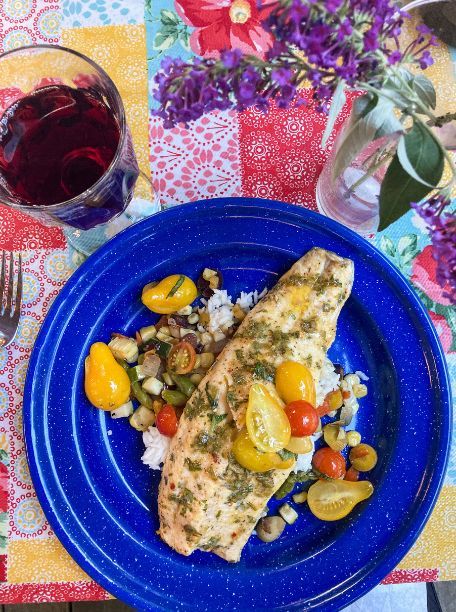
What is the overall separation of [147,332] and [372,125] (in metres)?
1.09

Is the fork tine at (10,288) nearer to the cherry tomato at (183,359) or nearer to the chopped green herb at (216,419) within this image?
the cherry tomato at (183,359)

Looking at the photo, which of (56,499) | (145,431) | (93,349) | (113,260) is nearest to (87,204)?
(113,260)

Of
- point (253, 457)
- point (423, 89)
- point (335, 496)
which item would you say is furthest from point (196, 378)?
point (423, 89)

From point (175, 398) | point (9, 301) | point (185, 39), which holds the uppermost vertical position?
point (185, 39)

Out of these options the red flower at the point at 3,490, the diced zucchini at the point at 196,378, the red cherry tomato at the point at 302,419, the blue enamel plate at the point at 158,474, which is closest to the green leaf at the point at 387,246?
the blue enamel plate at the point at 158,474

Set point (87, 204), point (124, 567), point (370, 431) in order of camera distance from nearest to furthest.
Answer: point (87, 204) → point (124, 567) → point (370, 431)

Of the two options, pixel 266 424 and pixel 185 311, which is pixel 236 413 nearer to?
pixel 266 424

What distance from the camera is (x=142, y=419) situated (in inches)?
77.6

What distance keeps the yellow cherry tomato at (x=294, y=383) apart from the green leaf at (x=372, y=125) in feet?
2.41

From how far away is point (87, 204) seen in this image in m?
1.61

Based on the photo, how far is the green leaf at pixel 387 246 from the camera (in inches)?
81.2

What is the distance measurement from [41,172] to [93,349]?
22.6 inches

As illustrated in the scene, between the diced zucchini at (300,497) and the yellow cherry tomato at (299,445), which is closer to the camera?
the yellow cherry tomato at (299,445)

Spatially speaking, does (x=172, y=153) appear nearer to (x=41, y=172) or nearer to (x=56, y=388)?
(x=41, y=172)
